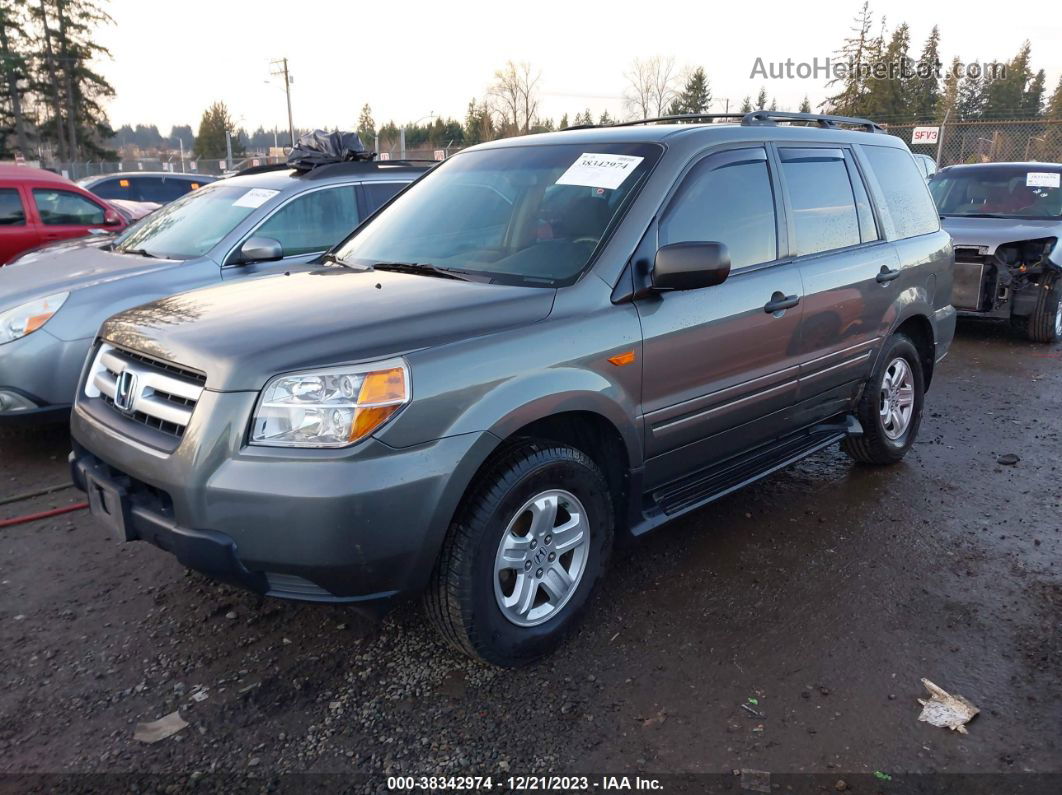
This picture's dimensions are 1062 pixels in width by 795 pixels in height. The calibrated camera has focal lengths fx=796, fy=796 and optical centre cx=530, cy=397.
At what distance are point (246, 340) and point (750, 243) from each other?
2.23 metres

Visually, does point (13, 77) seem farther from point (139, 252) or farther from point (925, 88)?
point (925, 88)

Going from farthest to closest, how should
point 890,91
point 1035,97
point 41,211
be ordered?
point 1035,97, point 890,91, point 41,211

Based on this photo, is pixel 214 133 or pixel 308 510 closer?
pixel 308 510

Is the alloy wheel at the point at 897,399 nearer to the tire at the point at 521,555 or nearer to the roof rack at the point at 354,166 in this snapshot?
the tire at the point at 521,555

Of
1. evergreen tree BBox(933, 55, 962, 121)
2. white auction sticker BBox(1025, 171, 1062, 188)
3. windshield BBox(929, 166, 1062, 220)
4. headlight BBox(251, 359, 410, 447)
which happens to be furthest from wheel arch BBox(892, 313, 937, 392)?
evergreen tree BBox(933, 55, 962, 121)

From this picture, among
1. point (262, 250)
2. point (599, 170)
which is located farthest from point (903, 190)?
point (262, 250)

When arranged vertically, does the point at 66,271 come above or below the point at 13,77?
below

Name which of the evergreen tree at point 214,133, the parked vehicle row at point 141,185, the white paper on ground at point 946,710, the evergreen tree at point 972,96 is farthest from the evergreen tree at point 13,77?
the evergreen tree at point 972,96

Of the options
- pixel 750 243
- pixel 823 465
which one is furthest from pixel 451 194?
pixel 823 465

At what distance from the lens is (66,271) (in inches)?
205

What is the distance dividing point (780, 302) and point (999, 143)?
21.2 meters

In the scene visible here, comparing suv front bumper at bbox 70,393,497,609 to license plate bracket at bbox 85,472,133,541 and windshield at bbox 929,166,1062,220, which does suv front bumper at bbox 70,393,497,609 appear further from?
windshield at bbox 929,166,1062,220

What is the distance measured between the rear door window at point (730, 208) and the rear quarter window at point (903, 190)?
122 centimetres

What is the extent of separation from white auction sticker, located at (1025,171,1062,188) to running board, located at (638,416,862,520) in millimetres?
6400
